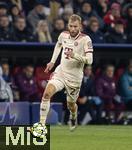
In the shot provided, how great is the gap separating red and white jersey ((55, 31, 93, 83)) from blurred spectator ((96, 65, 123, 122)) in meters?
5.43

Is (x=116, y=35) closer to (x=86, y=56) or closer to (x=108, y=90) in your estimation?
(x=108, y=90)

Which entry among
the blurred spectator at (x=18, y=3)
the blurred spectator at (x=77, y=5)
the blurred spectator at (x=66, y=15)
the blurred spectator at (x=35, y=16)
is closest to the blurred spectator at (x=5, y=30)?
the blurred spectator at (x=35, y=16)

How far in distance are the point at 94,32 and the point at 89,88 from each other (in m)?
1.65

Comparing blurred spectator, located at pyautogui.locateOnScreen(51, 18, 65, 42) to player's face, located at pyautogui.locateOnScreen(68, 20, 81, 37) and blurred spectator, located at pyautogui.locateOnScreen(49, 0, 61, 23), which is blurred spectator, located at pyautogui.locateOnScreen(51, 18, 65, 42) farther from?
player's face, located at pyautogui.locateOnScreen(68, 20, 81, 37)

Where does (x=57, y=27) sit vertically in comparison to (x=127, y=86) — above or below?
above

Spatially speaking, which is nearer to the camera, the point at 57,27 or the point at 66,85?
the point at 66,85

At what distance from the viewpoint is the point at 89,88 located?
20109mm

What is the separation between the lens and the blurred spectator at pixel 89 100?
19.7 metres

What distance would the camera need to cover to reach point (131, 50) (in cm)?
2097

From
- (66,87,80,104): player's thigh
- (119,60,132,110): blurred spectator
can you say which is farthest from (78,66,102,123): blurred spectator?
(66,87,80,104): player's thigh

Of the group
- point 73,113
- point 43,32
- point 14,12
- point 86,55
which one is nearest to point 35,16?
point 14,12

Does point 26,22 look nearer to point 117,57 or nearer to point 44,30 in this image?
point 44,30

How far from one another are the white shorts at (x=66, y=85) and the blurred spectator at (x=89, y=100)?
4.75 m

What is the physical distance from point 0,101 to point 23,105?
116cm
